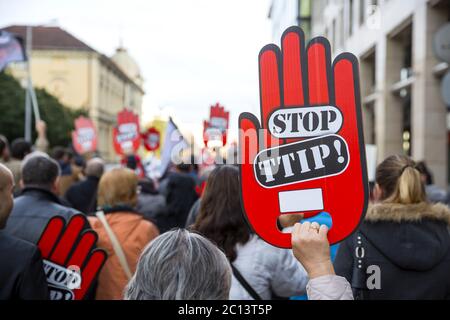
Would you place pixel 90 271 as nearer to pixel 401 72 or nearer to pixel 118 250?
pixel 118 250

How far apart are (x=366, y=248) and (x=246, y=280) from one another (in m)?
0.63

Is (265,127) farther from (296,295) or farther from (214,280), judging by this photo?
(296,295)

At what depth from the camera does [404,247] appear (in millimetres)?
2861

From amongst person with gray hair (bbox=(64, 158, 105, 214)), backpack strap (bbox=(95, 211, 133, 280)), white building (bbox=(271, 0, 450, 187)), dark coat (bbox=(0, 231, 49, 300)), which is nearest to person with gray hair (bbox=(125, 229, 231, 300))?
dark coat (bbox=(0, 231, 49, 300))

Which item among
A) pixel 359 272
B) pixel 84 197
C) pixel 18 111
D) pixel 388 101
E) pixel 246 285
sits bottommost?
pixel 246 285

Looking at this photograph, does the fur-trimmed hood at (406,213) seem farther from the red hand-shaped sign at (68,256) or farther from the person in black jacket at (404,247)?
the red hand-shaped sign at (68,256)

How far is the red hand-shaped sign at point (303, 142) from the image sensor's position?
2.06 meters

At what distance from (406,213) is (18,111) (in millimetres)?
48286


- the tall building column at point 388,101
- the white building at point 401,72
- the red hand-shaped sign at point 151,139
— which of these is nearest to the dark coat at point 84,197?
the white building at point 401,72

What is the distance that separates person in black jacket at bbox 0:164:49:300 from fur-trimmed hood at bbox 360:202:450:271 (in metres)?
1.50

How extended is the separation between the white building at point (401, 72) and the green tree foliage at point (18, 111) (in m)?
31.4

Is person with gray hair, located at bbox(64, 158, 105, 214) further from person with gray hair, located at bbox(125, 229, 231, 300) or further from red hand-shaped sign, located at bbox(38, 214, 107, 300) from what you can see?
person with gray hair, located at bbox(125, 229, 231, 300)

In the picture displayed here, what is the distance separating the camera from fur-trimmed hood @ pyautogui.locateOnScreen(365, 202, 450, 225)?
289 cm

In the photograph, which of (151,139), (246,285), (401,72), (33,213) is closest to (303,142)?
(246,285)
